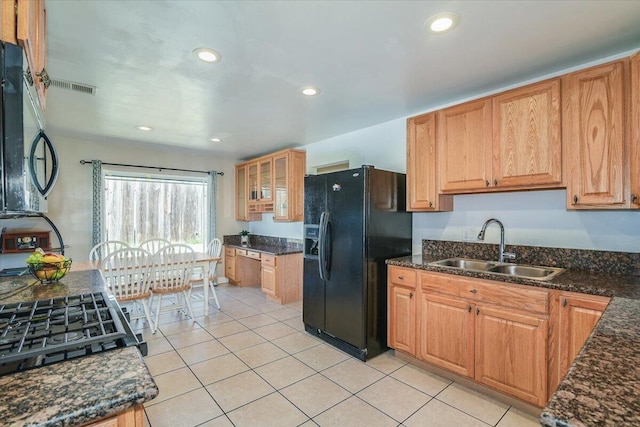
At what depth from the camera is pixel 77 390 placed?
0.71m

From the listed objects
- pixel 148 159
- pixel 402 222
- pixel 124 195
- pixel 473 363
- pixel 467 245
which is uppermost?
pixel 148 159

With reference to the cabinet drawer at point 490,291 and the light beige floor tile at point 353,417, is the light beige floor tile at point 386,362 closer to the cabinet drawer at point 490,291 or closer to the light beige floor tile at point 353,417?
the light beige floor tile at point 353,417

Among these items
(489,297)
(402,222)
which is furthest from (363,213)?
(489,297)

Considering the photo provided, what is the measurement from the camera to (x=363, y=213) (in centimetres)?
270

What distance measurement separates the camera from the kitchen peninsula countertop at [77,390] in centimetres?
62

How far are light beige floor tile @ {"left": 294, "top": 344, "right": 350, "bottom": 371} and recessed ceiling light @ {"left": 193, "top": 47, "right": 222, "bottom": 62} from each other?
2510 millimetres

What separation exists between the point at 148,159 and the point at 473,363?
16.6ft

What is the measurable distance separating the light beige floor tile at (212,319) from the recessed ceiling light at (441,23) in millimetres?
3534

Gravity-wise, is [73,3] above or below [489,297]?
above

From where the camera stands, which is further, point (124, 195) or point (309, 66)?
point (124, 195)

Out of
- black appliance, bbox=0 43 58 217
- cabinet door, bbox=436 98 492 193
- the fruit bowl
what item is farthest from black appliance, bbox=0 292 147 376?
cabinet door, bbox=436 98 492 193

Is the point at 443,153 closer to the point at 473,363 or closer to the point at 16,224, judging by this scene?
the point at 473,363

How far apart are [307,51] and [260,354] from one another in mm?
2548

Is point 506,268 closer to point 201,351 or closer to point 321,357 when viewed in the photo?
point 321,357
